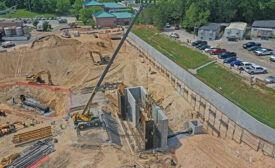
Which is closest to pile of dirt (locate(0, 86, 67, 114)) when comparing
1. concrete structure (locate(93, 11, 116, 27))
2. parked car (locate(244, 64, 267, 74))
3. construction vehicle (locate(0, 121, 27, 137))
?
construction vehicle (locate(0, 121, 27, 137))

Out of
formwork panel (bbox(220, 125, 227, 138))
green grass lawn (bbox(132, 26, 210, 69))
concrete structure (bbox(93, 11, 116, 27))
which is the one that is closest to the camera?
formwork panel (bbox(220, 125, 227, 138))

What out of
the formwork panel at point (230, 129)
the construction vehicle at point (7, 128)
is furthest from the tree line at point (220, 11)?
the construction vehicle at point (7, 128)

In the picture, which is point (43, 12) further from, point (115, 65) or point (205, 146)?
point (205, 146)

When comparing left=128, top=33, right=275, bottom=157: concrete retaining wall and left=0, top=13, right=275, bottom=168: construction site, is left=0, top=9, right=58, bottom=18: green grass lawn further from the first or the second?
left=128, top=33, right=275, bottom=157: concrete retaining wall

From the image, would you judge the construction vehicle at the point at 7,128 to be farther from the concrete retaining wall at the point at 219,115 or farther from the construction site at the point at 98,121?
the concrete retaining wall at the point at 219,115

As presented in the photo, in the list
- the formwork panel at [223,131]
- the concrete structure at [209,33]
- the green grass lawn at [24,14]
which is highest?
the green grass lawn at [24,14]

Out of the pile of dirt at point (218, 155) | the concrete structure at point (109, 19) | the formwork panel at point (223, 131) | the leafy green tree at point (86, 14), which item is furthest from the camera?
the leafy green tree at point (86, 14)

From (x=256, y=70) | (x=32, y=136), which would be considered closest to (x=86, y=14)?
(x=32, y=136)
